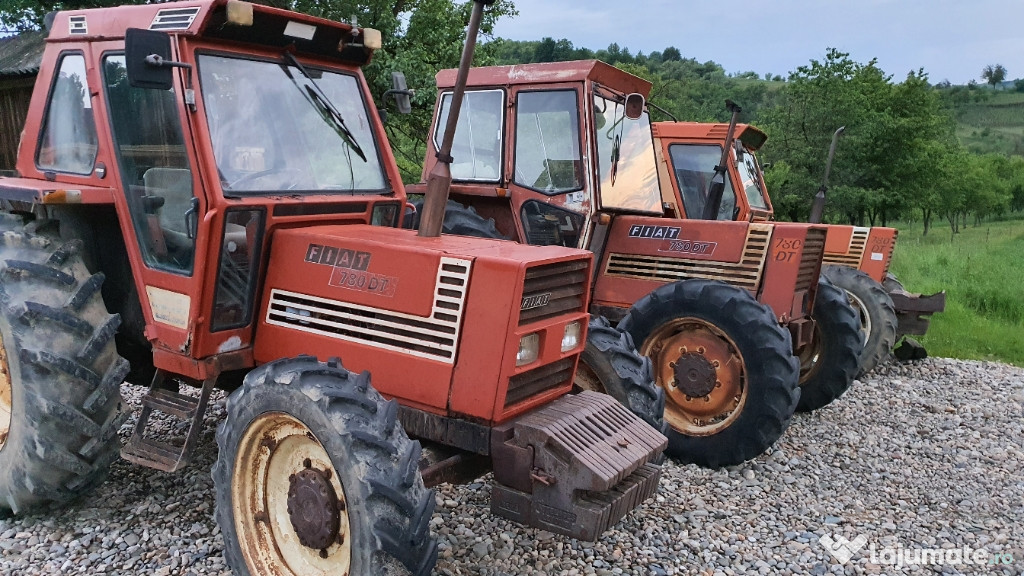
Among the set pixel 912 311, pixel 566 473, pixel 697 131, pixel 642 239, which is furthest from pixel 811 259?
pixel 566 473

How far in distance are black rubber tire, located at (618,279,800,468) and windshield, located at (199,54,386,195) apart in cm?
242

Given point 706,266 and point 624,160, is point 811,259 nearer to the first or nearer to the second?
point 706,266

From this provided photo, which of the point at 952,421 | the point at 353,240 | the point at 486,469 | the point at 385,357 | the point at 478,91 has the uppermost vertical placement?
the point at 478,91

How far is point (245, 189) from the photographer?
3.41 m

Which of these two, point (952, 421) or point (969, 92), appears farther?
point (969, 92)

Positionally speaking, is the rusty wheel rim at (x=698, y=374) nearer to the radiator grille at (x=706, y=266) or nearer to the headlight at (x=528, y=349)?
the radiator grille at (x=706, y=266)

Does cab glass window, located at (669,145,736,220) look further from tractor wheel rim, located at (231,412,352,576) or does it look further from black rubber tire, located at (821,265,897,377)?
tractor wheel rim, located at (231,412,352,576)

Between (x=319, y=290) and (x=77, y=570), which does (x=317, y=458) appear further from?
(x=77, y=570)

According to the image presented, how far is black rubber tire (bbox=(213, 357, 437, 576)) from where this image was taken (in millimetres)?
2562

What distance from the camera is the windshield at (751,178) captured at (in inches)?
344

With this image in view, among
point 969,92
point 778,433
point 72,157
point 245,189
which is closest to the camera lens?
point 245,189

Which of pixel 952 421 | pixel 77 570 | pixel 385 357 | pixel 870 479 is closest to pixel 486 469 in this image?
pixel 385 357

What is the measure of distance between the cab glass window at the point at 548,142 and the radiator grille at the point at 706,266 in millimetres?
828

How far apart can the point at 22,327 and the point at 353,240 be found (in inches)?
64.0
